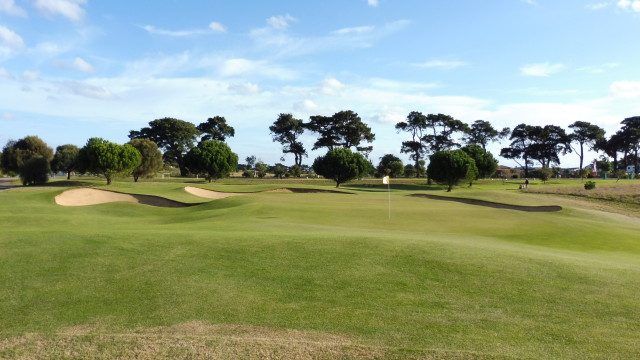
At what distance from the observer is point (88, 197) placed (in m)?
40.0

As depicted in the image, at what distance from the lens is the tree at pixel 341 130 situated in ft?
338

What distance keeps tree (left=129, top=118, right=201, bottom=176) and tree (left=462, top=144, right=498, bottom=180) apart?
6387 cm

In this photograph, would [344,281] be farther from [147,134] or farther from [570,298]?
[147,134]

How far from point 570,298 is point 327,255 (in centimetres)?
643

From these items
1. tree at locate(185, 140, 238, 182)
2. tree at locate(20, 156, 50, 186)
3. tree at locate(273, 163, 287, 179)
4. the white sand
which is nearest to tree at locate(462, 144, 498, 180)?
tree at locate(273, 163, 287, 179)

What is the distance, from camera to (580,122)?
409 feet

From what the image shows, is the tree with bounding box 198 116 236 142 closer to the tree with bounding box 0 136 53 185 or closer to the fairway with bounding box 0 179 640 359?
the tree with bounding box 0 136 53 185

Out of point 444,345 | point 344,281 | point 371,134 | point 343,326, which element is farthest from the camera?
point 371,134

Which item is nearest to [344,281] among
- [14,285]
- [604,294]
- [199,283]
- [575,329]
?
[199,283]

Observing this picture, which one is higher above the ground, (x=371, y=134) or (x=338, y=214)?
(x=371, y=134)

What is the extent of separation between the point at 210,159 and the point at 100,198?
37368 mm

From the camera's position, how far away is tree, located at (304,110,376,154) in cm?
10312

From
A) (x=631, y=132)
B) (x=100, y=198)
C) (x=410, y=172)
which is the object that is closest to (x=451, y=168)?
(x=410, y=172)

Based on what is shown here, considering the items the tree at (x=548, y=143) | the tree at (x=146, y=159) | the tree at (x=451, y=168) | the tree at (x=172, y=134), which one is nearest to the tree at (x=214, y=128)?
the tree at (x=172, y=134)
